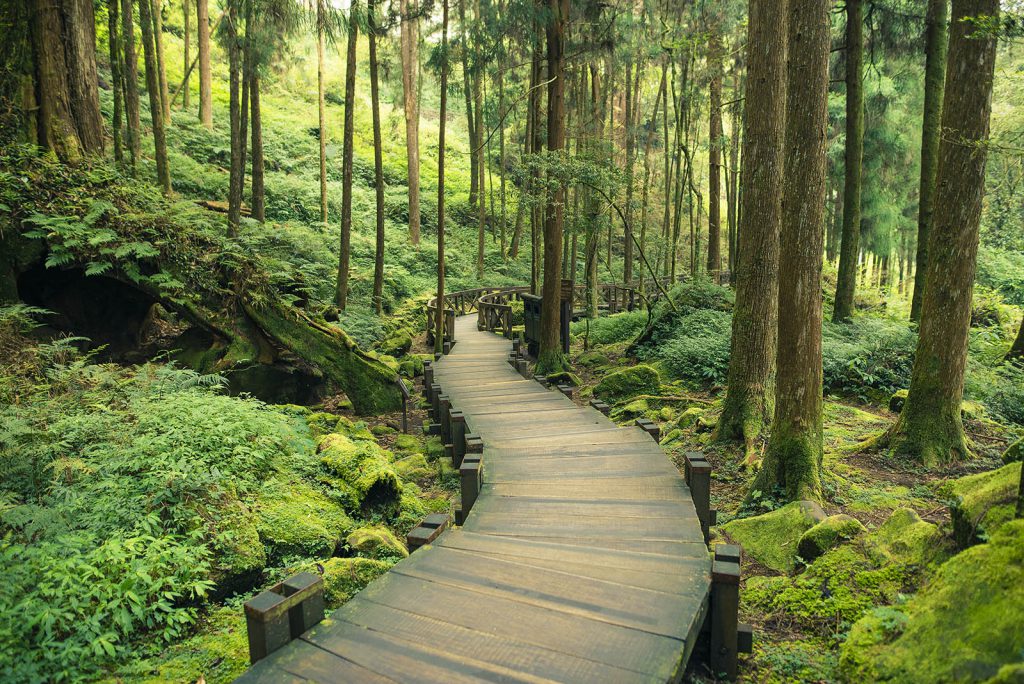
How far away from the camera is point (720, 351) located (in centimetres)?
1116

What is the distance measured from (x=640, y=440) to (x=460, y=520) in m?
2.89

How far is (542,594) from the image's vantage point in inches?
136

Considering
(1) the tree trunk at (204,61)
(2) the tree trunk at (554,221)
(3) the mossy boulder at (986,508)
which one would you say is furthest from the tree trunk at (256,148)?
(3) the mossy boulder at (986,508)

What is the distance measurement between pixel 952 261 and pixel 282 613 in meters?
7.47

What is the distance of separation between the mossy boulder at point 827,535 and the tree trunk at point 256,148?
1496cm

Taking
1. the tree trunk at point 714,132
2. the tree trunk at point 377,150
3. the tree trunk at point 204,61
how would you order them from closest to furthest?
1. the tree trunk at point 377,150
2. the tree trunk at point 714,132
3. the tree trunk at point 204,61

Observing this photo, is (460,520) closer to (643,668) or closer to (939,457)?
(643,668)

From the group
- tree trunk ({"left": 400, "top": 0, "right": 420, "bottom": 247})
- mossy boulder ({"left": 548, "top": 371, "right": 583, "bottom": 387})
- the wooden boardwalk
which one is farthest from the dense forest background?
tree trunk ({"left": 400, "top": 0, "right": 420, "bottom": 247})

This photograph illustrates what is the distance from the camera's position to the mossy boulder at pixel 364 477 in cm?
636

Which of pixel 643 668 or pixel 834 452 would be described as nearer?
pixel 643 668

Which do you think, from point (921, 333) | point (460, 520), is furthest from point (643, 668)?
point (921, 333)

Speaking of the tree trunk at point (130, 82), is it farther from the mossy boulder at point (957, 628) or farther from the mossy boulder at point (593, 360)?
the mossy boulder at point (957, 628)

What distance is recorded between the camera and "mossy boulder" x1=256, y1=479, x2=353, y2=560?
5.12 meters

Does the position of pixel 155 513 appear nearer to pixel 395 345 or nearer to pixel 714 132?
pixel 395 345
